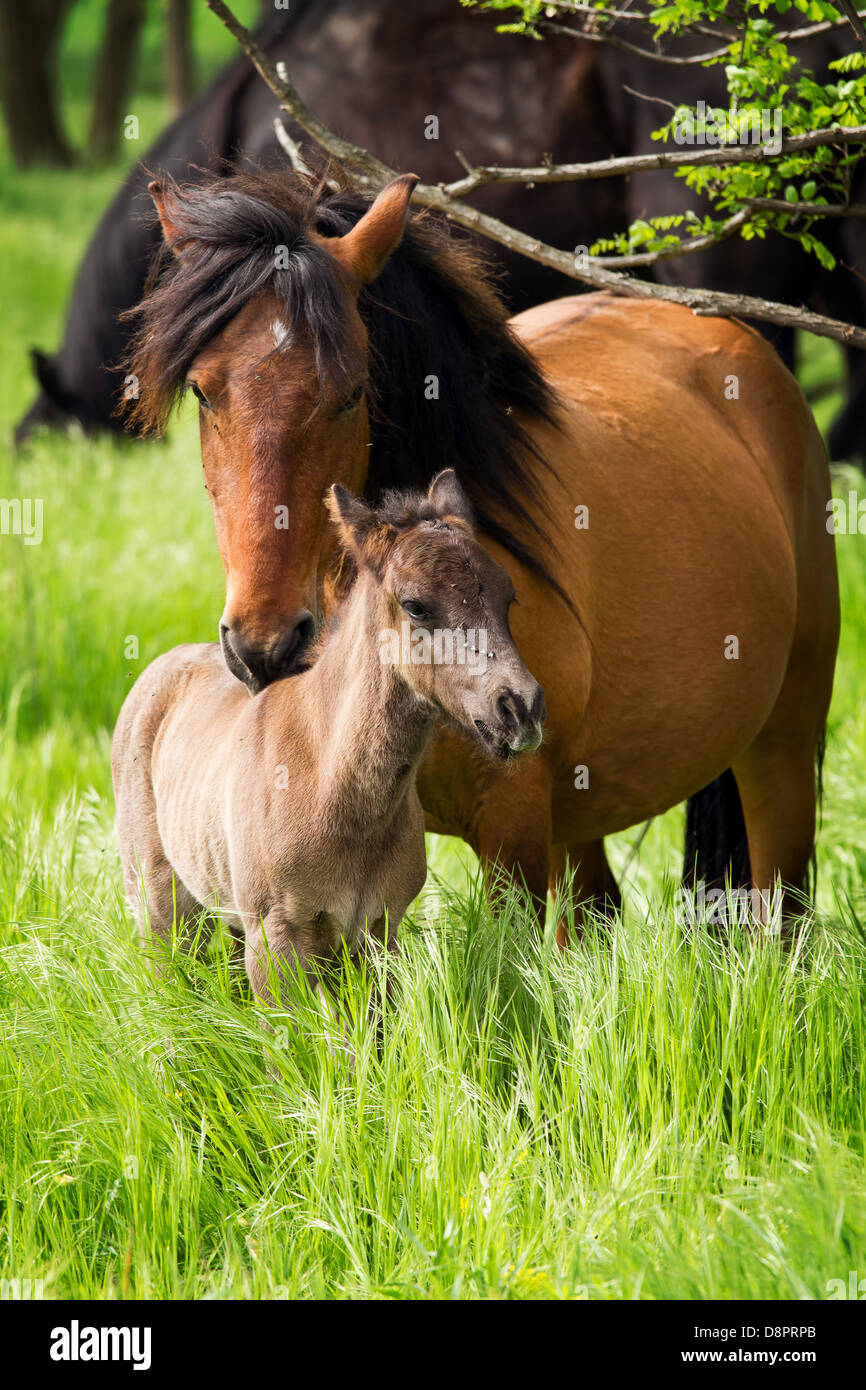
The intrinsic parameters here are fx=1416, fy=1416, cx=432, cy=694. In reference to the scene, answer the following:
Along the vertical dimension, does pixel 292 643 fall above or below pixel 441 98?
below

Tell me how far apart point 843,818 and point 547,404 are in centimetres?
334

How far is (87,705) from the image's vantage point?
23.3 ft

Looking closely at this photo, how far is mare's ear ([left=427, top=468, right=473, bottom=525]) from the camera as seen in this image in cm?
290

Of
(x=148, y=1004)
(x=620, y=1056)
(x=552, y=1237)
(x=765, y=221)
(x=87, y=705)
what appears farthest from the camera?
(x=87, y=705)

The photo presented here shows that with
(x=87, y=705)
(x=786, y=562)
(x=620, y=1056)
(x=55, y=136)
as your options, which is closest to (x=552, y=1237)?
(x=620, y=1056)

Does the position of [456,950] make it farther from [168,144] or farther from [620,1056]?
[168,144]

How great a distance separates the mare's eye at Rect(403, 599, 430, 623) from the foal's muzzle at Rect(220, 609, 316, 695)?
9.8 inches

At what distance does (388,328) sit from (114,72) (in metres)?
25.1

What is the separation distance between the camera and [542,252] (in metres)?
3.64

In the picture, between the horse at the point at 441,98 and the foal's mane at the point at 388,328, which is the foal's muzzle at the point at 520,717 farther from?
the horse at the point at 441,98

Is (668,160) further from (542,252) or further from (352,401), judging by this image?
(352,401)

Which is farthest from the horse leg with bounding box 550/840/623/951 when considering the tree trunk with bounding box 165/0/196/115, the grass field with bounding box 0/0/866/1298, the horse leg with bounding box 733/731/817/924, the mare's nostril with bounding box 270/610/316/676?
the tree trunk with bounding box 165/0/196/115

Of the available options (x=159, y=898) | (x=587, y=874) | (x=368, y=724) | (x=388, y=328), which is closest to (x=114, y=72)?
(x=587, y=874)

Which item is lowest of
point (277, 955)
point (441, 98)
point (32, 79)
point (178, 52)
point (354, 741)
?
point (277, 955)
